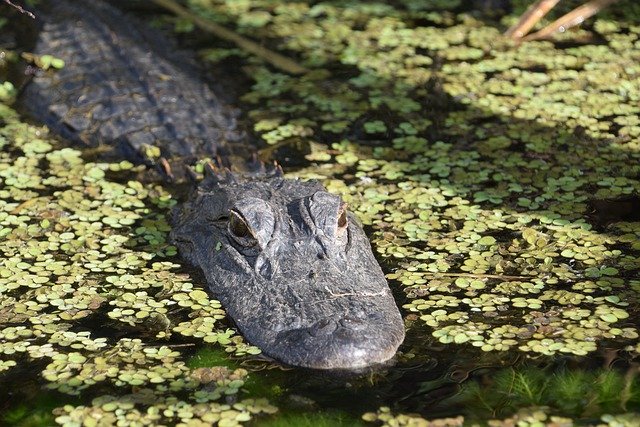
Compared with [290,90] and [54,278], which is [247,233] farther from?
[290,90]

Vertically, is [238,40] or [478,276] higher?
[238,40]

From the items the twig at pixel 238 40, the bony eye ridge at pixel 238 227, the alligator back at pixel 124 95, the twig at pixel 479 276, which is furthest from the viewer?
the twig at pixel 238 40

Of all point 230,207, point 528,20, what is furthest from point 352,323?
point 528,20

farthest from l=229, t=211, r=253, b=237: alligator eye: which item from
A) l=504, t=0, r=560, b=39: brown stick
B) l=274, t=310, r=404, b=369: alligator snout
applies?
l=504, t=0, r=560, b=39: brown stick

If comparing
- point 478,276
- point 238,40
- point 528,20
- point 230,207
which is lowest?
point 478,276

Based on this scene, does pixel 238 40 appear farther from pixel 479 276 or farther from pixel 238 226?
pixel 479 276

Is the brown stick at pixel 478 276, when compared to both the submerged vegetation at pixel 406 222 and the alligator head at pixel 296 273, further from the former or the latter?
the alligator head at pixel 296 273

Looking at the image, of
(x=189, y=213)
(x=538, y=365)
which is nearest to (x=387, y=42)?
(x=189, y=213)

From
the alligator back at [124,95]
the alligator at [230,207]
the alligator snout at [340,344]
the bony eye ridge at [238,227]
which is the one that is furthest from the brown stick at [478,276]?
the alligator back at [124,95]
